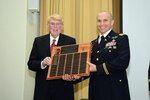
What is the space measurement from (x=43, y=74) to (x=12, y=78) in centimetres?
117

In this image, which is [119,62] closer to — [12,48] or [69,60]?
[69,60]

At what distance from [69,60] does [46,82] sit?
0.36 m

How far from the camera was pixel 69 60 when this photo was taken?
2.36 m

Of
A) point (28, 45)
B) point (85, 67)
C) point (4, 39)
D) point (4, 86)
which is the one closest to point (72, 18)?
point (28, 45)

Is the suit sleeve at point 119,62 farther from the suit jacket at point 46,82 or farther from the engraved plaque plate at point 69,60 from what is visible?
the suit jacket at point 46,82

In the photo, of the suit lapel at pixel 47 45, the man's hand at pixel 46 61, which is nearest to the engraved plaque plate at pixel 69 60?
the man's hand at pixel 46 61

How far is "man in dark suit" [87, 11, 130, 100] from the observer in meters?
2.22

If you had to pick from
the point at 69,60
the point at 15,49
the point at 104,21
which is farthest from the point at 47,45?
the point at 15,49

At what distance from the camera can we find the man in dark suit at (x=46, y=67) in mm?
2520

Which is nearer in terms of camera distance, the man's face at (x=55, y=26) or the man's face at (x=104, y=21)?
the man's face at (x=104, y=21)

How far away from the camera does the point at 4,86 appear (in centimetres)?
360

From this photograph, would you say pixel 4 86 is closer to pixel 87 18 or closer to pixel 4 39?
pixel 4 39

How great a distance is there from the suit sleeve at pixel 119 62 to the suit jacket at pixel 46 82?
47 centimetres

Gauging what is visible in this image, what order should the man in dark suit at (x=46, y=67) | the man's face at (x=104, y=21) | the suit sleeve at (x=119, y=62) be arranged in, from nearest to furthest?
the suit sleeve at (x=119, y=62) → the man's face at (x=104, y=21) → the man in dark suit at (x=46, y=67)
